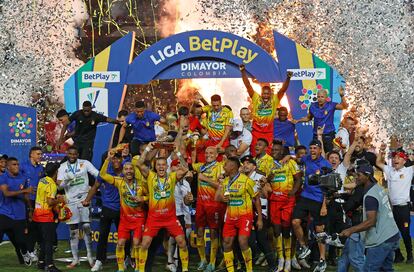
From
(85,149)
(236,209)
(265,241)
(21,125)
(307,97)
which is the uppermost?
(307,97)

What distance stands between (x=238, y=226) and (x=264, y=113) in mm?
3602

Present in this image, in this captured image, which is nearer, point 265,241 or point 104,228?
point 265,241

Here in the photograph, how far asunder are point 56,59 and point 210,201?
89.8 ft

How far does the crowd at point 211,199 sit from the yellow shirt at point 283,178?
0.02 metres

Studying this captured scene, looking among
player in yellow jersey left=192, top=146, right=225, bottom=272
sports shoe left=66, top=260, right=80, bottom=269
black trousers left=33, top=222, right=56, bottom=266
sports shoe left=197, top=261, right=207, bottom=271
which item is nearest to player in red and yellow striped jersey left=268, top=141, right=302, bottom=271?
player in yellow jersey left=192, top=146, right=225, bottom=272

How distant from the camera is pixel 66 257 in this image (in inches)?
640

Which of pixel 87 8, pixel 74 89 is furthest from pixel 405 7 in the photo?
pixel 74 89

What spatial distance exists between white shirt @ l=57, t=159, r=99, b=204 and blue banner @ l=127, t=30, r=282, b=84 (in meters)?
2.84

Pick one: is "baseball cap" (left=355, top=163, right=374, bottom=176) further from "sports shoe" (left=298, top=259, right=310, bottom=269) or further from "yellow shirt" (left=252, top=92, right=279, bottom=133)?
"yellow shirt" (left=252, top=92, right=279, bottom=133)

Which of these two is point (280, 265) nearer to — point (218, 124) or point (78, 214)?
point (218, 124)

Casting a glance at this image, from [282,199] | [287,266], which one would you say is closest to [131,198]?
[282,199]

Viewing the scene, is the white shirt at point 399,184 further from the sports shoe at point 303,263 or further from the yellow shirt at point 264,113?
the yellow shirt at point 264,113

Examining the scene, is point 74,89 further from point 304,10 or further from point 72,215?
point 304,10

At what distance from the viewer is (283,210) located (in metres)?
14.5
